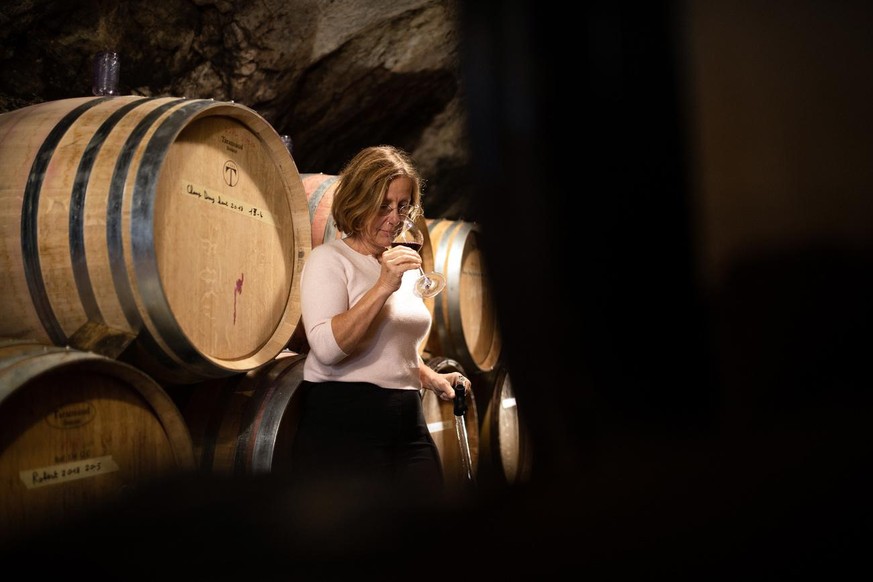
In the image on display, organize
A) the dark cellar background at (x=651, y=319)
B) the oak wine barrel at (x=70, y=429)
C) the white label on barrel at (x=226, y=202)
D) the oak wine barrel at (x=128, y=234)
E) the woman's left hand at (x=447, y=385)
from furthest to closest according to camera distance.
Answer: the woman's left hand at (x=447, y=385)
the white label on barrel at (x=226, y=202)
the oak wine barrel at (x=128, y=234)
the oak wine barrel at (x=70, y=429)
the dark cellar background at (x=651, y=319)

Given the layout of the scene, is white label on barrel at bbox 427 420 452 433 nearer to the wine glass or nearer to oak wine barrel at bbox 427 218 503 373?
oak wine barrel at bbox 427 218 503 373

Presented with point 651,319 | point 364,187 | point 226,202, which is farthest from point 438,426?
point 651,319

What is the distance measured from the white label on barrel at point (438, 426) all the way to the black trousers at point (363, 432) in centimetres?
103

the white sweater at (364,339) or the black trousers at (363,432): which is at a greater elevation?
the white sweater at (364,339)

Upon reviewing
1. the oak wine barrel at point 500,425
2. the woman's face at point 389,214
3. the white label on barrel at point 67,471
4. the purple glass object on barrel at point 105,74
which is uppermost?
the purple glass object on barrel at point 105,74

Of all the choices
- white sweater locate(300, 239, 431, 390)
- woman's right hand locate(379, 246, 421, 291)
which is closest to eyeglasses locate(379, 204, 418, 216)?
white sweater locate(300, 239, 431, 390)

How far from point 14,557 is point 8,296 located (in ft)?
5.46

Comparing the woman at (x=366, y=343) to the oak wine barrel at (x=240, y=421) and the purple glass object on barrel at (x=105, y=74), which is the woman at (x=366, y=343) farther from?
the purple glass object on barrel at (x=105, y=74)

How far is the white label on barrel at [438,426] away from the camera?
3125mm

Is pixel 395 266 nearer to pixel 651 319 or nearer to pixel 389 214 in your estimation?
pixel 389 214

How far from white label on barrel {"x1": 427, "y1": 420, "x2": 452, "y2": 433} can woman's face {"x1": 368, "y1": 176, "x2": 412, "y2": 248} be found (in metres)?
1.15

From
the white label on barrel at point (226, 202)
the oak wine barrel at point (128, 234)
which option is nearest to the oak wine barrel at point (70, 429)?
the oak wine barrel at point (128, 234)

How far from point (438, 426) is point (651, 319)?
2884mm

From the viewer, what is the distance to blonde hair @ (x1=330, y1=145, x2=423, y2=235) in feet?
7.35
